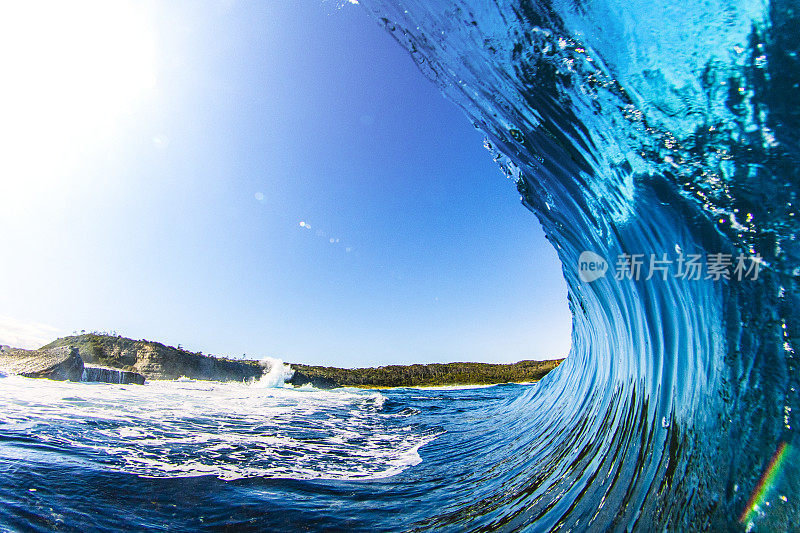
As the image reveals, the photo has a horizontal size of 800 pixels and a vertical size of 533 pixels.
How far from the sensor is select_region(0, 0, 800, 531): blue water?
1990 mm

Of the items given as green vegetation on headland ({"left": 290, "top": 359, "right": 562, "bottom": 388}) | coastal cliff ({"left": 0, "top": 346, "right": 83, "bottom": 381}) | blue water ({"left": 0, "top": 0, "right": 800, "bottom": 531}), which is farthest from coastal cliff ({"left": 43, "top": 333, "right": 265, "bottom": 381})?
blue water ({"left": 0, "top": 0, "right": 800, "bottom": 531})

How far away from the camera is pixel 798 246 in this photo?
1968mm

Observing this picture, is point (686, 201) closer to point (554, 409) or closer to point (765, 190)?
point (765, 190)

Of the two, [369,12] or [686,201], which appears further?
[369,12]

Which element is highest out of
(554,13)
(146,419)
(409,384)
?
(554,13)

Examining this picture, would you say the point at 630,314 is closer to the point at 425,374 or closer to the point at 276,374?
the point at 276,374

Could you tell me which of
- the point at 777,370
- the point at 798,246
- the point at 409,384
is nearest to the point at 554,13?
the point at 798,246

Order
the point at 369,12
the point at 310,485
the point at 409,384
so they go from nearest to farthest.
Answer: the point at 310,485, the point at 369,12, the point at 409,384

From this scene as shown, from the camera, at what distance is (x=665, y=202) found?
3002mm

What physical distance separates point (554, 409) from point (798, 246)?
591 centimetres

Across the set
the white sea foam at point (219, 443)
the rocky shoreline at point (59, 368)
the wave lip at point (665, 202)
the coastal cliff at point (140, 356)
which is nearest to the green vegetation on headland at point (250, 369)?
the coastal cliff at point (140, 356)

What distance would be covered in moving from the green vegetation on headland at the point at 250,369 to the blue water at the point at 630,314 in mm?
42161

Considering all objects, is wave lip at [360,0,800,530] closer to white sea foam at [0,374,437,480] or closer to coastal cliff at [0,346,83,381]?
white sea foam at [0,374,437,480]

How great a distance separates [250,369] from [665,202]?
195 ft
